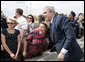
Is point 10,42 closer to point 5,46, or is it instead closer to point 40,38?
point 5,46

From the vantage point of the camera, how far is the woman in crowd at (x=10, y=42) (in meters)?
4.71

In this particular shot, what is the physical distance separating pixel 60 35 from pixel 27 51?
2.32 m

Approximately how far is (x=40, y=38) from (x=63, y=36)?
2.15 m

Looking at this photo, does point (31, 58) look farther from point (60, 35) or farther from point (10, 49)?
point (60, 35)

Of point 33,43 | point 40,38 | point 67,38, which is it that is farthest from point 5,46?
point 67,38

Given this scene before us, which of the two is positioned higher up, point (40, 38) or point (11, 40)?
point (11, 40)

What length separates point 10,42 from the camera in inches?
189

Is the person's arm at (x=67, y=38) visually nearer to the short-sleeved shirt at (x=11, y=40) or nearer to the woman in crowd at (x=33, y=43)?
the short-sleeved shirt at (x=11, y=40)

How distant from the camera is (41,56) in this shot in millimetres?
6059

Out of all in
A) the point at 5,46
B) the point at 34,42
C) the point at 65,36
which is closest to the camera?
the point at 65,36

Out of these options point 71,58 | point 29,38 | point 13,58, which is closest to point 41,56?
point 29,38

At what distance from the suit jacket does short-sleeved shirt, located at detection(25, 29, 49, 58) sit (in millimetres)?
1982

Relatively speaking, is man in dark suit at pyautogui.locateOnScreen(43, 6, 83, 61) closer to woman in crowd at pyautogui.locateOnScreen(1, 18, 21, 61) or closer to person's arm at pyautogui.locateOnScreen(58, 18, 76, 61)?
person's arm at pyautogui.locateOnScreen(58, 18, 76, 61)

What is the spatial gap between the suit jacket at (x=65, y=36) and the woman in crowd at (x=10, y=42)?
4.72 feet
